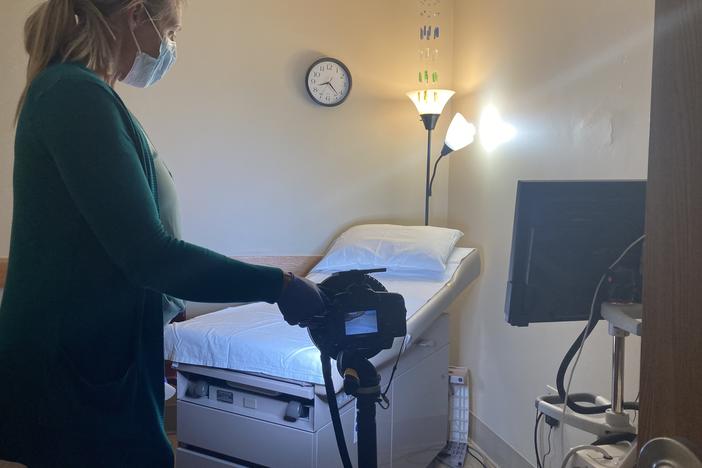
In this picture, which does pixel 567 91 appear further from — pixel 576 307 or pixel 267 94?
pixel 267 94

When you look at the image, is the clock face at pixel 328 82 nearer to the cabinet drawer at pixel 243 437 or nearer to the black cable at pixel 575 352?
the cabinet drawer at pixel 243 437

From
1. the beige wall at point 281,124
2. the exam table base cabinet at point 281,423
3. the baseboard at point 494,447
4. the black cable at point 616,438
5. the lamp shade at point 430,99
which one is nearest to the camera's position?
the black cable at point 616,438

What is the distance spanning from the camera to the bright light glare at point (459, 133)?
258cm

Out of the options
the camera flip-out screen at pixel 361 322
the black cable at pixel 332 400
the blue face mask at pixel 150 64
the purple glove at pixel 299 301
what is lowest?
the black cable at pixel 332 400

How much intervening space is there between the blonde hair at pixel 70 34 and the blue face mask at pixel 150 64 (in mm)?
68

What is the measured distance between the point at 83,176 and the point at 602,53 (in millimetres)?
1578

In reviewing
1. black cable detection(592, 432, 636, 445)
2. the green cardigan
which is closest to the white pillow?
black cable detection(592, 432, 636, 445)

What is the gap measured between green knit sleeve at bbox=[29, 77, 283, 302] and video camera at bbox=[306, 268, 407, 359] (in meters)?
0.23

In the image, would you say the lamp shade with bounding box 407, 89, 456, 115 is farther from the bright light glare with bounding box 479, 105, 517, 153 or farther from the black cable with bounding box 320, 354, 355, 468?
the black cable with bounding box 320, 354, 355, 468

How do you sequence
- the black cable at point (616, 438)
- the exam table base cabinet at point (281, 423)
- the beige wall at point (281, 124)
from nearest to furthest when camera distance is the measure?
the black cable at point (616, 438) → the exam table base cabinet at point (281, 423) → the beige wall at point (281, 124)

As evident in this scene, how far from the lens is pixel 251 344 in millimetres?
1697

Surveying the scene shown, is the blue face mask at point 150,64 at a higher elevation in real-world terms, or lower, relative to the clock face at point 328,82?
lower

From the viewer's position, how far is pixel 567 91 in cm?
192

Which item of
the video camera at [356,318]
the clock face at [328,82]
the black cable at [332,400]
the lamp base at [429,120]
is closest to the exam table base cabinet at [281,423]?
the black cable at [332,400]
